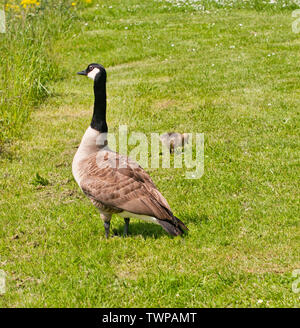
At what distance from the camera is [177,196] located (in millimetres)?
6590

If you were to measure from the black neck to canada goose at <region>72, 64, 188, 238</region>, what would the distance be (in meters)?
0.09

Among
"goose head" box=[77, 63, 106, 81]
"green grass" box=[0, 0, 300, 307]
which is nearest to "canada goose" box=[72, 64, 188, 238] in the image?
"green grass" box=[0, 0, 300, 307]

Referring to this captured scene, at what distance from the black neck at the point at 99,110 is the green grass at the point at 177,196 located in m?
1.23

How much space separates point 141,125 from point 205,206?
12.2 feet

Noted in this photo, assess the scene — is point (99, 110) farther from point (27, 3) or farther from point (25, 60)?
point (27, 3)

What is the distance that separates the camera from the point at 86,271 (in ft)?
→ 16.4

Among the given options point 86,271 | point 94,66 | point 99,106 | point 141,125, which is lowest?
point 86,271

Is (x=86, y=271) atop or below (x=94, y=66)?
below

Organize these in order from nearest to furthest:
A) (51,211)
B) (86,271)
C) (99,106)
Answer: (86,271) < (99,106) < (51,211)

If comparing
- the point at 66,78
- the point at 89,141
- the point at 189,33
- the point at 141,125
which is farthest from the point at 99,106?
the point at 189,33

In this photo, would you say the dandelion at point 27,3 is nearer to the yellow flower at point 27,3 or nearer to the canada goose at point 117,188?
the yellow flower at point 27,3

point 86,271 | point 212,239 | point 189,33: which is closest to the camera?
point 86,271

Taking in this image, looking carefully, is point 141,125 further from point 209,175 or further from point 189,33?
point 189,33

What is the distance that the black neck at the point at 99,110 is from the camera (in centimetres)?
583
